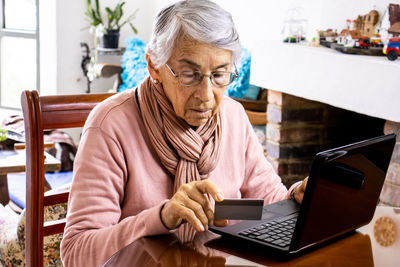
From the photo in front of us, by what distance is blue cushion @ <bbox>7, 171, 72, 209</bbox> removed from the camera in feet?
11.3

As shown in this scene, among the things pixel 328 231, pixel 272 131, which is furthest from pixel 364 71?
pixel 328 231

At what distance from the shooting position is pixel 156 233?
1167mm

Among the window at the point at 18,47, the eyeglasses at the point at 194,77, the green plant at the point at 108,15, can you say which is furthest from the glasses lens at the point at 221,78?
the window at the point at 18,47

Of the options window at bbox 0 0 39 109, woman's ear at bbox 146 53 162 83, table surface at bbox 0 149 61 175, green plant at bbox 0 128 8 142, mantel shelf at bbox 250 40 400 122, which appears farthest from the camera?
window at bbox 0 0 39 109

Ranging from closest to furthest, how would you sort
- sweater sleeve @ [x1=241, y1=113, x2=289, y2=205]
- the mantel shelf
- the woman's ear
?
1. the woman's ear
2. sweater sleeve @ [x1=241, y1=113, x2=289, y2=205]
3. the mantel shelf

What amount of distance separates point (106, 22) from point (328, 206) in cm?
416

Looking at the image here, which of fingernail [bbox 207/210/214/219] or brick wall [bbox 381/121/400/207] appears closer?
fingernail [bbox 207/210/214/219]

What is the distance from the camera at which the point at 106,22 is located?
4961 millimetres

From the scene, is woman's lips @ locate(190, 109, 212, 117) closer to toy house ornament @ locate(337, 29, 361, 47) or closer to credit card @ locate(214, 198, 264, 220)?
credit card @ locate(214, 198, 264, 220)

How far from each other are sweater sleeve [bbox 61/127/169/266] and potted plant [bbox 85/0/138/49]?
349 centimetres

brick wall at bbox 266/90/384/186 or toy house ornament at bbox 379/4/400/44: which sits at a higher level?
toy house ornament at bbox 379/4/400/44

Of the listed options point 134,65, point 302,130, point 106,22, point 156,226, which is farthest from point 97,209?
point 106,22

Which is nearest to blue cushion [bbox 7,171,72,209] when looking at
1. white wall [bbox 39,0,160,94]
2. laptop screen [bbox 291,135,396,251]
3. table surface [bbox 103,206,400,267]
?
white wall [bbox 39,0,160,94]

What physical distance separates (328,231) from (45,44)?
4185 millimetres
